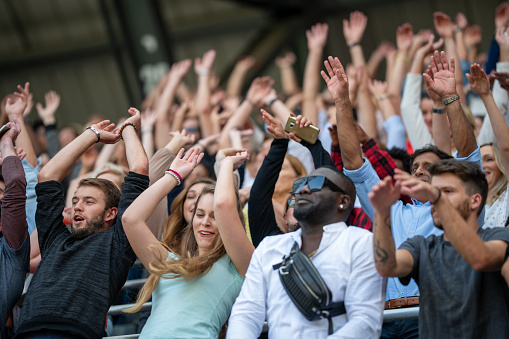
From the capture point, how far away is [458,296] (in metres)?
2.62

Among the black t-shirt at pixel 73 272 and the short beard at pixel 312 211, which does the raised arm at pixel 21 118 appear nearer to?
the black t-shirt at pixel 73 272

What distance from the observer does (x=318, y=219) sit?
2973mm

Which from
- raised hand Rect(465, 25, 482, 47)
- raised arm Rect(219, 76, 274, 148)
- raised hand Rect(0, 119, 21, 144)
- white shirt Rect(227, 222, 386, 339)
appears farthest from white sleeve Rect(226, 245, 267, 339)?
raised hand Rect(465, 25, 482, 47)

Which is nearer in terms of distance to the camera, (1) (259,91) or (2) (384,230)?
(2) (384,230)

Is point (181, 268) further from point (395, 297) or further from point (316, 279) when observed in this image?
point (395, 297)

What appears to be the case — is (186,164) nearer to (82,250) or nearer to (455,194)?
(82,250)

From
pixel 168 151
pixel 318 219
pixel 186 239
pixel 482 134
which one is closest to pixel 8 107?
pixel 168 151

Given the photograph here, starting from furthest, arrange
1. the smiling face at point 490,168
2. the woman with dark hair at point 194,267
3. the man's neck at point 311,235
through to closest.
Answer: the smiling face at point 490,168 < the woman with dark hair at point 194,267 < the man's neck at point 311,235

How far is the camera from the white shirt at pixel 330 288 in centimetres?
269

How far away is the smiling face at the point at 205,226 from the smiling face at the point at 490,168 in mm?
1762

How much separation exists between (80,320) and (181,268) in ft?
1.82

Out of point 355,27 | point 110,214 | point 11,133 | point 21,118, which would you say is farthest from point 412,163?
point 21,118

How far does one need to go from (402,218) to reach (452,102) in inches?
28.2

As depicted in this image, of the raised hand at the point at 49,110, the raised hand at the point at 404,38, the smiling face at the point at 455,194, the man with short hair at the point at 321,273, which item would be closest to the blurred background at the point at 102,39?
the raised hand at the point at 404,38
